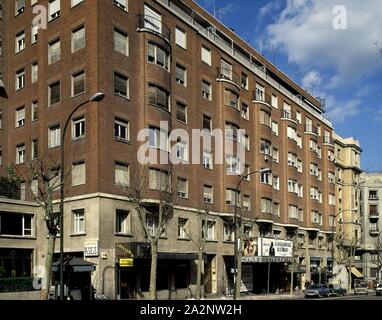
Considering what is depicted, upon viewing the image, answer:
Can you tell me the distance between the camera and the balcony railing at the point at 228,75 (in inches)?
1943

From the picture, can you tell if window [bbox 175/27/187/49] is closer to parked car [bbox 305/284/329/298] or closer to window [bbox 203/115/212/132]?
window [bbox 203/115/212/132]

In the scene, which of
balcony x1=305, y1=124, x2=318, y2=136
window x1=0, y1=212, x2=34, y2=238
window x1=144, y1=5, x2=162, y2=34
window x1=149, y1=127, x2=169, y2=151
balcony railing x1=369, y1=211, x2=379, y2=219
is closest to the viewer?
window x1=0, y1=212, x2=34, y2=238

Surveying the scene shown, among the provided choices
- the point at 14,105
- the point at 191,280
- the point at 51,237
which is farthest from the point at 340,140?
the point at 51,237

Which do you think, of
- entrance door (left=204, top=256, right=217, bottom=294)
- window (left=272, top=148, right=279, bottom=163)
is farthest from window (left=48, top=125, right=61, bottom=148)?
window (left=272, top=148, right=279, bottom=163)

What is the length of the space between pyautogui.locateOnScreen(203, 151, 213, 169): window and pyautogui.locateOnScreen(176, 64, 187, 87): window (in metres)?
6.10

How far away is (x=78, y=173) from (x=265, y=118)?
2550 centimetres

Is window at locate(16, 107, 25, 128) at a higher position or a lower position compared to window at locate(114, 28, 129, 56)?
lower

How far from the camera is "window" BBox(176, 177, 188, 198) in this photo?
4172 centimetres

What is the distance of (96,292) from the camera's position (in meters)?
32.8

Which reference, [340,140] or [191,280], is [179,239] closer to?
[191,280]

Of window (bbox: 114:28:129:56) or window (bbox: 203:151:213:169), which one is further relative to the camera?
window (bbox: 203:151:213:169)

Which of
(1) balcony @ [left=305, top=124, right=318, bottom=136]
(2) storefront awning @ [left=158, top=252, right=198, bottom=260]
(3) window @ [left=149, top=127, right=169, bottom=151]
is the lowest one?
(2) storefront awning @ [left=158, top=252, right=198, bottom=260]

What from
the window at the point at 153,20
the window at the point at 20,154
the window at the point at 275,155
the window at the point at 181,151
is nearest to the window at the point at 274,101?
the window at the point at 275,155

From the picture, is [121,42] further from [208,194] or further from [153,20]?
[208,194]
